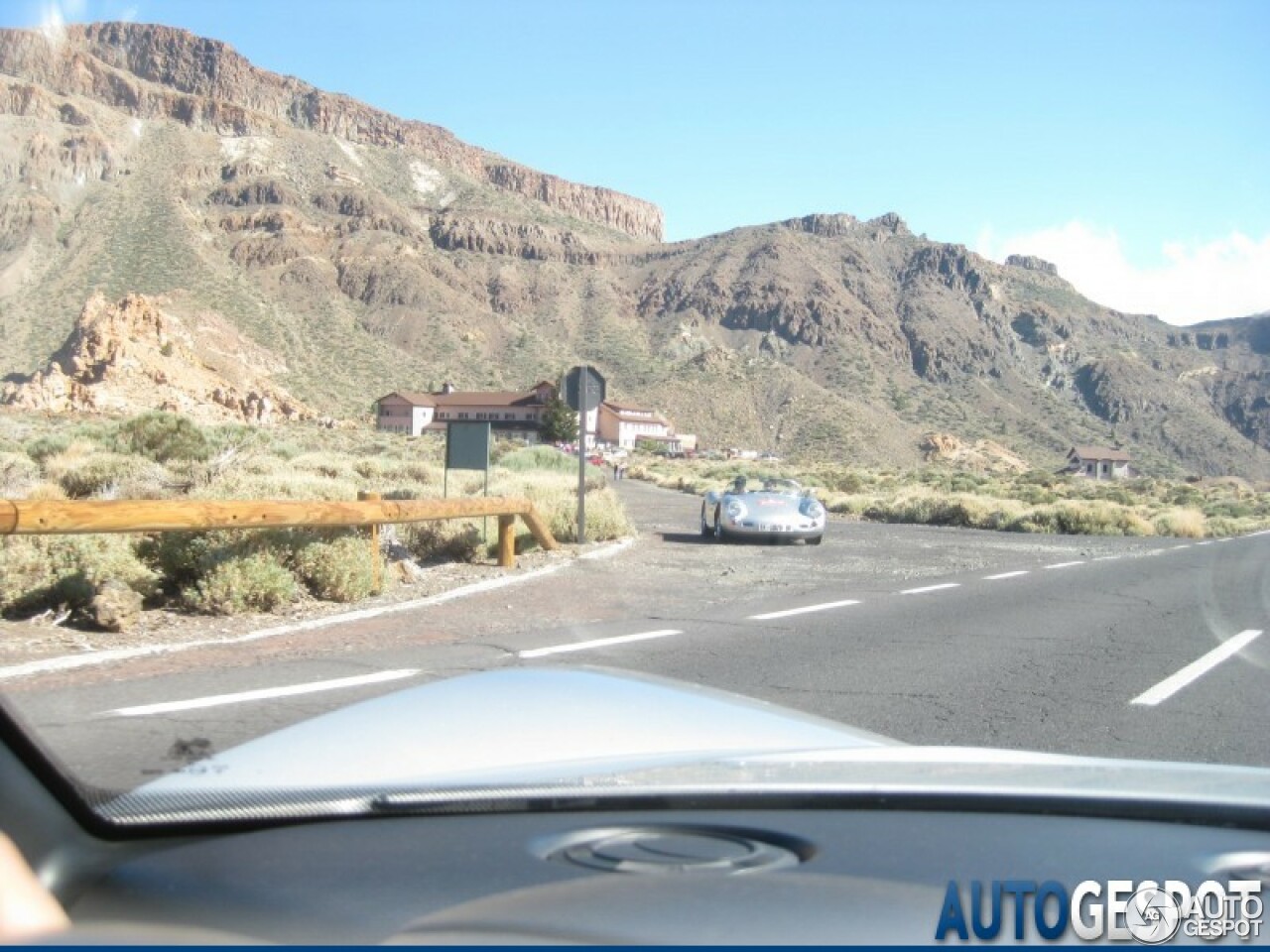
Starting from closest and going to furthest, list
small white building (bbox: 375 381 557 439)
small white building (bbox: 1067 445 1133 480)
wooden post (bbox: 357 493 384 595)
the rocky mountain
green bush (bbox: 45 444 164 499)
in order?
wooden post (bbox: 357 493 384 595) → green bush (bbox: 45 444 164 499) → the rocky mountain → small white building (bbox: 375 381 557 439) → small white building (bbox: 1067 445 1133 480)

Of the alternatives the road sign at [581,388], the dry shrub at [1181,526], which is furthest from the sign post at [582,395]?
the dry shrub at [1181,526]

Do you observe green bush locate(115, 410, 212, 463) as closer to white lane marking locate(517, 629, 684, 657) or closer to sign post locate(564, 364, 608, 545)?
sign post locate(564, 364, 608, 545)

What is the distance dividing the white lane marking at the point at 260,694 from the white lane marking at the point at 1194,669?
15.1 ft

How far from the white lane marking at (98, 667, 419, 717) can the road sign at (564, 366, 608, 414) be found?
32.2 ft

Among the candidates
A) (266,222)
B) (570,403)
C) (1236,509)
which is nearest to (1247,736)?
(570,403)

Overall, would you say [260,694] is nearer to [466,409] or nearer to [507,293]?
[466,409]

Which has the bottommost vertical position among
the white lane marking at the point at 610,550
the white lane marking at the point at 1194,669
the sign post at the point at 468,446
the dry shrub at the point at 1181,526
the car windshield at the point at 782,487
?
the dry shrub at the point at 1181,526

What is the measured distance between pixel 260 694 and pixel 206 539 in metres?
3.93

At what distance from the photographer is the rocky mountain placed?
246 ft

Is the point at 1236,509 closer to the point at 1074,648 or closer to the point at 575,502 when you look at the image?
the point at 575,502

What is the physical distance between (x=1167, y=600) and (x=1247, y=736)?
A: 7.08 m

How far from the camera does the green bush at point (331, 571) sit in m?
10.7

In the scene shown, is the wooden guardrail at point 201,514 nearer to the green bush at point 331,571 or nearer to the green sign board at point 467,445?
the green bush at point 331,571

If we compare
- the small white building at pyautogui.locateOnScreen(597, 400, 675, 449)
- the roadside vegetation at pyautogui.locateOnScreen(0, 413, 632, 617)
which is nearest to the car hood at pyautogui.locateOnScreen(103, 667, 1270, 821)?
the roadside vegetation at pyautogui.locateOnScreen(0, 413, 632, 617)
